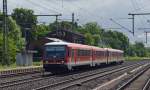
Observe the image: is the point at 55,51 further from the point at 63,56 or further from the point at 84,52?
the point at 84,52

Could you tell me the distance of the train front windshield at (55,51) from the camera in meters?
39.1

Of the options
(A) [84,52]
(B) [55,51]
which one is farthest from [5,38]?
(B) [55,51]

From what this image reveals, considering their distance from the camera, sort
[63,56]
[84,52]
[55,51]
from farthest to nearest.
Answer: [84,52], [55,51], [63,56]

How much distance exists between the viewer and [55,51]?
129 feet

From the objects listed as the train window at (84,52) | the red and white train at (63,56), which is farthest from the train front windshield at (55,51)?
the train window at (84,52)

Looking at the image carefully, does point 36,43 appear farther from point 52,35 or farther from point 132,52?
point 132,52

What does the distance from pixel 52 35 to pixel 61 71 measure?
256 ft

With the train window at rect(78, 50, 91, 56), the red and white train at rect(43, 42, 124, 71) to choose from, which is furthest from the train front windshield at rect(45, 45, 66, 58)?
the train window at rect(78, 50, 91, 56)

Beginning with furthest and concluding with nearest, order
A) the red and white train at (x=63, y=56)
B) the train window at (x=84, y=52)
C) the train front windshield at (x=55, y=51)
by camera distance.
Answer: the train window at (x=84, y=52) → the train front windshield at (x=55, y=51) → the red and white train at (x=63, y=56)

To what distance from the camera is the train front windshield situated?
128 ft

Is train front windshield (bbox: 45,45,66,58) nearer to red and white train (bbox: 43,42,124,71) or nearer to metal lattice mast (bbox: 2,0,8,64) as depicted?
red and white train (bbox: 43,42,124,71)

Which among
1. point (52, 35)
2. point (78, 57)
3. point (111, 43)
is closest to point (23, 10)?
point (52, 35)

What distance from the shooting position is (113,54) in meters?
73.1

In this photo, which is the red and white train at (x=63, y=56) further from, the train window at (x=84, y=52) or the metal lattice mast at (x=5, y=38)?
the metal lattice mast at (x=5, y=38)
